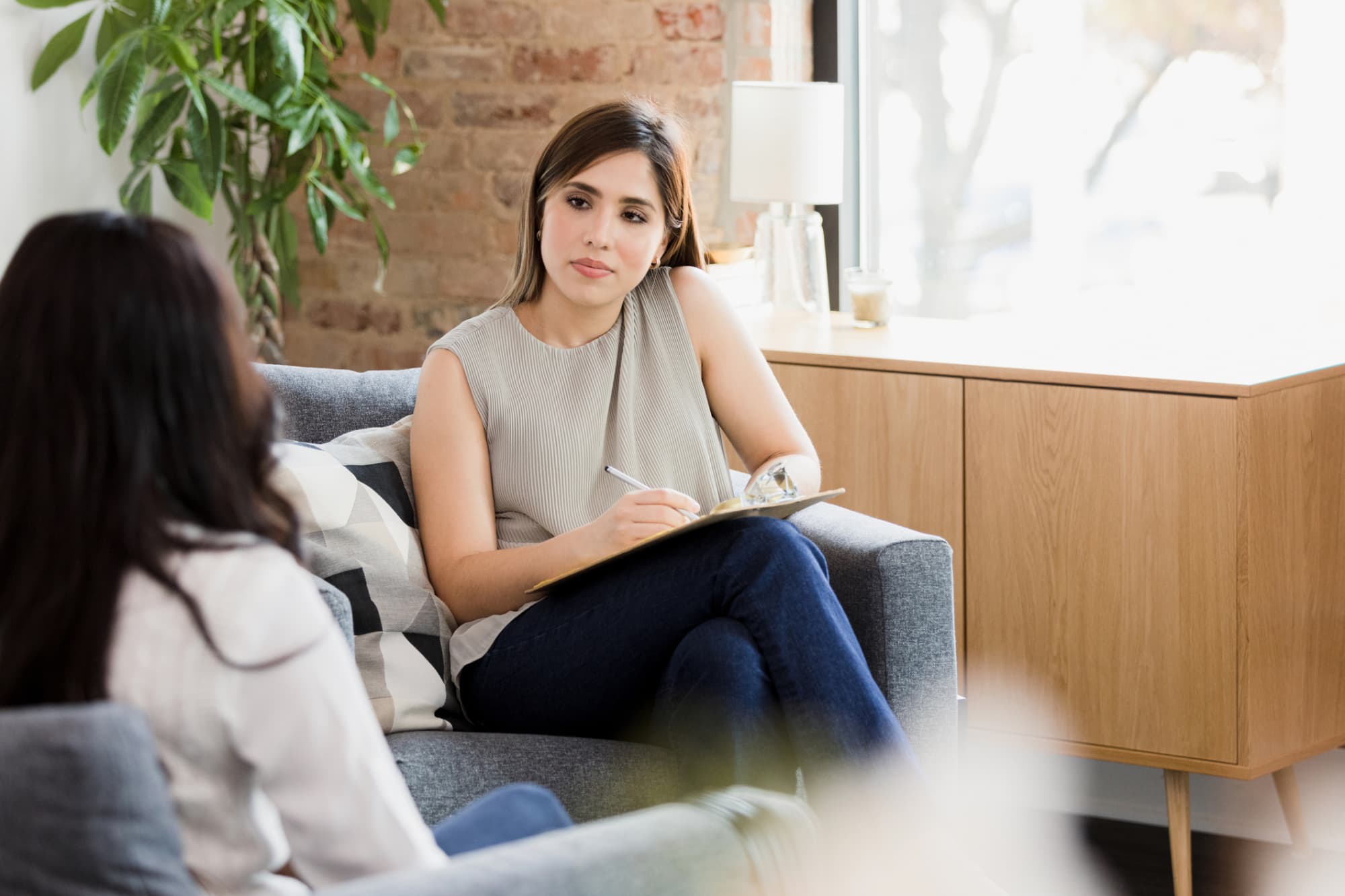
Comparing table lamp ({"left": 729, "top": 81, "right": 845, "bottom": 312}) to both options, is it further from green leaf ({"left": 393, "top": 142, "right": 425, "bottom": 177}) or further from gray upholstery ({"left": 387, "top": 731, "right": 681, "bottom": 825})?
gray upholstery ({"left": 387, "top": 731, "right": 681, "bottom": 825})

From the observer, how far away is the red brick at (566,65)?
3119 mm

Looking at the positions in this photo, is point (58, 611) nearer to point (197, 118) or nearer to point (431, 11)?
point (197, 118)

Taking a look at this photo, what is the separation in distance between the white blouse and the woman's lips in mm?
1082

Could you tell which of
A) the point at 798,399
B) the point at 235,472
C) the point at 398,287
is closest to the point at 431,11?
the point at 398,287

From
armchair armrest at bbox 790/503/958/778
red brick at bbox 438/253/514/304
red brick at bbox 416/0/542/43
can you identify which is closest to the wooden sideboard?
armchair armrest at bbox 790/503/958/778

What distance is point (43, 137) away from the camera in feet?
9.14

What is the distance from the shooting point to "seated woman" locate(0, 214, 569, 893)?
879mm

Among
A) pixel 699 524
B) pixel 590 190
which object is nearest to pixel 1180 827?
pixel 699 524

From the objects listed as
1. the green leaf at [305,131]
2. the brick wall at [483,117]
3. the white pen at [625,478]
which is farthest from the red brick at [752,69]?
the white pen at [625,478]

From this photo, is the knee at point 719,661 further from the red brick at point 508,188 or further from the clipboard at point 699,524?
the red brick at point 508,188

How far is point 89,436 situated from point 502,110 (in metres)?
2.43

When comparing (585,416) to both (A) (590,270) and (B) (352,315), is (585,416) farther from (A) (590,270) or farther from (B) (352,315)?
(B) (352,315)

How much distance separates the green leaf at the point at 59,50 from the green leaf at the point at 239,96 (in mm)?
249

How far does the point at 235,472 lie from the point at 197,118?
1.97 m
